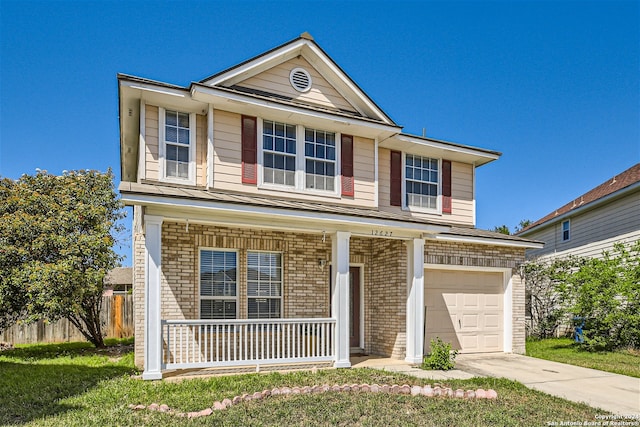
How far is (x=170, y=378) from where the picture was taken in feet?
27.8

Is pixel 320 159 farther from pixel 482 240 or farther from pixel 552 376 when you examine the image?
pixel 552 376

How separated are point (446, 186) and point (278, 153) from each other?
512cm

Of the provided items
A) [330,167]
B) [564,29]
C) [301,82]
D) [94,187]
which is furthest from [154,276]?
[564,29]

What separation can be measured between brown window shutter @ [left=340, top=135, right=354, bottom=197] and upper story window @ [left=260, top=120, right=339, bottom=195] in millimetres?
180

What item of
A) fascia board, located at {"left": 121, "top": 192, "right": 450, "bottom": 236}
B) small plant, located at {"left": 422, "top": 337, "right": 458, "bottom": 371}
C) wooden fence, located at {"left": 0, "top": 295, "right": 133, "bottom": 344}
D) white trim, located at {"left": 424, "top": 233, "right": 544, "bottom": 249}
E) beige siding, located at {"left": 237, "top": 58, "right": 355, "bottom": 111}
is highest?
beige siding, located at {"left": 237, "top": 58, "right": 355, "bottom": 111}

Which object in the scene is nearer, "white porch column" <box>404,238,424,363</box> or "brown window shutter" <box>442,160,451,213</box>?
"white porch column" <box>404,238,424,363</box>

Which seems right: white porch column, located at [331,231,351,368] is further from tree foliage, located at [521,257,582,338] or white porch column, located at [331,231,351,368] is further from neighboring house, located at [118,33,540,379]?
tree foliage, located at [521,257,582,338]

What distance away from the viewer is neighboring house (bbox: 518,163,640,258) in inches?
593

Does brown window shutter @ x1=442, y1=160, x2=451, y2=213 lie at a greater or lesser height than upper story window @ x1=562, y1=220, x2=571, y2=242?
greater

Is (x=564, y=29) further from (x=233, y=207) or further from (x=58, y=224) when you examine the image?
(x=58, y=224)

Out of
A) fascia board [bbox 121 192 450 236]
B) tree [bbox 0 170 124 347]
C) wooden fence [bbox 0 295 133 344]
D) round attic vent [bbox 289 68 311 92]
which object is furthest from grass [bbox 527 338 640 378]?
wooden fence [bbox 0 295 133 344]

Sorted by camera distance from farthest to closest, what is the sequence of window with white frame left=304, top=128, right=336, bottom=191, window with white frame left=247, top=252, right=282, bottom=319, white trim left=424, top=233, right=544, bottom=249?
white trim left=424, top=233, right=544, bottom=249 → window with white frame left=304, top=128, right=336, bottom=191 → window with white frame left=247, top=252, right=282, bottom=319

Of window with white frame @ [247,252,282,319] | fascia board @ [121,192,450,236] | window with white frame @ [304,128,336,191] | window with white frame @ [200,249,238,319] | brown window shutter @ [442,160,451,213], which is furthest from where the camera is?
brown window shutter @ [442,160,451,213]

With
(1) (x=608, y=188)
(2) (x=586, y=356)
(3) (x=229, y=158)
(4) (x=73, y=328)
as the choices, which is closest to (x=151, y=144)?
(3) (x=229, y=158)
